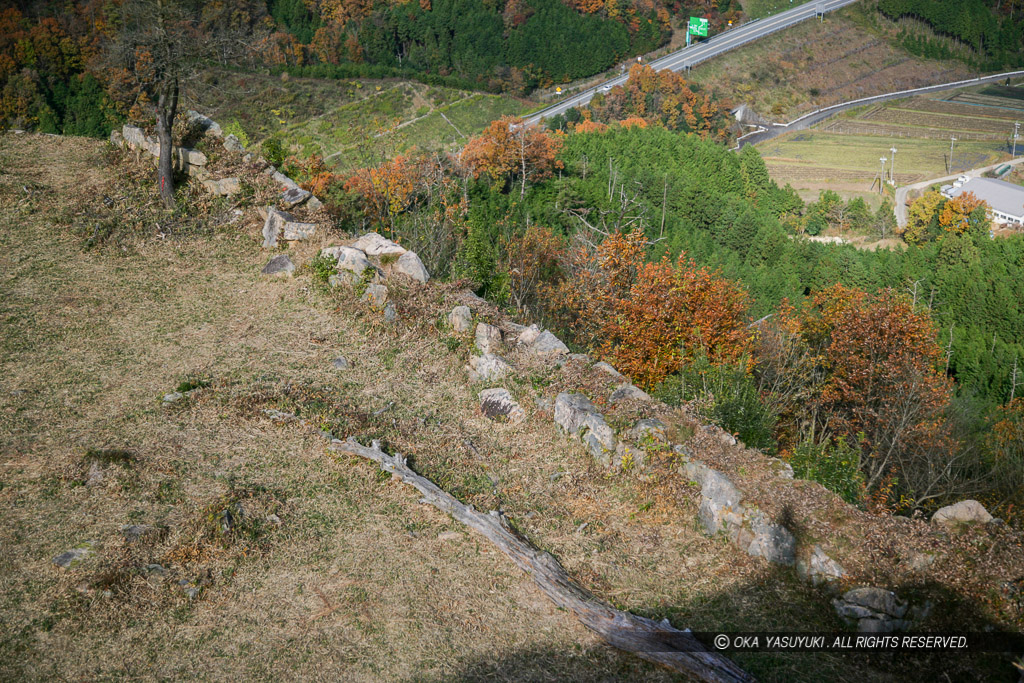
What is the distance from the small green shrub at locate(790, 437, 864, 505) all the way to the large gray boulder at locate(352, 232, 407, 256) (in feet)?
41.0

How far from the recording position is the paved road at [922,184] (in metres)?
97.8

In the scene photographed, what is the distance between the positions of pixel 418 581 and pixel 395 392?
6.26 metres

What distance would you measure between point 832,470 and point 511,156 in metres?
57.4

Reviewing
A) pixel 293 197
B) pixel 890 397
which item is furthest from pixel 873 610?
pixel 890 397

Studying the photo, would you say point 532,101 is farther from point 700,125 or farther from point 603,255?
point 603,255

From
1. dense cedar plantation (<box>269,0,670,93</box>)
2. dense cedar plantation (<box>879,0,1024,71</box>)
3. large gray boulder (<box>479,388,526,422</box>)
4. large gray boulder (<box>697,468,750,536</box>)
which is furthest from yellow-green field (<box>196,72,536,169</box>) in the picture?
dense cedar plantation (<box>879,0,1024,71</box>)

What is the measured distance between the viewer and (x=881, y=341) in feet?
118

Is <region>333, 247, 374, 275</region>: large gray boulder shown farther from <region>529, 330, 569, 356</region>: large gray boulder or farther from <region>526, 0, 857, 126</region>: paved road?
<region>526, 0, 857, 126</region>: paved road

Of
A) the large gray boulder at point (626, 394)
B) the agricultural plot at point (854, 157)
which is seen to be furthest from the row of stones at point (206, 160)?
the agricultural plot at point (854, 157)

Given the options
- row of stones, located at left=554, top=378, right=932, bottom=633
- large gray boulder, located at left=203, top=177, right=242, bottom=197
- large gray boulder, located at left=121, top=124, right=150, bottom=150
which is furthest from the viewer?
large gray boulder, located at left=121, top=124, right=150, bottom=150

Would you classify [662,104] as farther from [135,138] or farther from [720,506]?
[720,506]

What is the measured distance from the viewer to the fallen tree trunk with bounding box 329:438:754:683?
1162 centimetres

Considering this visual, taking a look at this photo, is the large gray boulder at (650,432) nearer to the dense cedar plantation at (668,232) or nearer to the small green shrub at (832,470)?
the dense cedar plantation at (668,232)

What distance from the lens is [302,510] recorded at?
48.4 feet
